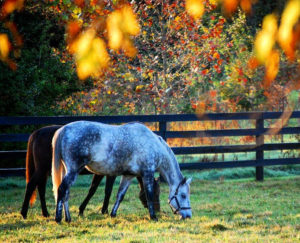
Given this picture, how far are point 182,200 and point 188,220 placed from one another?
1.01ft

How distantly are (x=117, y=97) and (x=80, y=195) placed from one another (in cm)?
626

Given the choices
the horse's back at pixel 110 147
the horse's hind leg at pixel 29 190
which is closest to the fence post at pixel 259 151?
the horse's back at pixel 110 147

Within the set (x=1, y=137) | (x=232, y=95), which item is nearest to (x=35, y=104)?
(x=1, y=137)

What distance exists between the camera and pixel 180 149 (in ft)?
32.2

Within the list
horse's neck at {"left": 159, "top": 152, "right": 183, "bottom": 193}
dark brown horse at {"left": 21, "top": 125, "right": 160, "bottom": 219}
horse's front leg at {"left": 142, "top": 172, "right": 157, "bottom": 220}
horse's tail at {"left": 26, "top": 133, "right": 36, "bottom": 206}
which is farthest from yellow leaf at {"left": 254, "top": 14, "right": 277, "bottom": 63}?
horse's tail at {"left": 26, "top": 133, "right": 36, "bottom": 206}

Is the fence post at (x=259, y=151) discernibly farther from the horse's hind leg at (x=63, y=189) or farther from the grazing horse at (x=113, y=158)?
the horse's hind leg at (x=63, y=189)

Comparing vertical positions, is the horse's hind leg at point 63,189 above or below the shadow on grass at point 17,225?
above

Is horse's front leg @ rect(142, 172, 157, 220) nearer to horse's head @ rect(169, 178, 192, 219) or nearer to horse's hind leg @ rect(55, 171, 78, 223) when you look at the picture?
horse's head @ rect(169, 178, 192, 219)

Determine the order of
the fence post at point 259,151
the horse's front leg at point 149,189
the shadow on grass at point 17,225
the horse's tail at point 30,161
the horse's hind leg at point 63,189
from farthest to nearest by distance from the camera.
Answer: the fence post at point 259,151 → the horse's tail at point 30,161 → the horse's front leg at point 149,189 → the horse's hind leg at point 63,189 → the shadow on grass at point 17,225

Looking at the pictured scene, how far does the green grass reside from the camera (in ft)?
17.3

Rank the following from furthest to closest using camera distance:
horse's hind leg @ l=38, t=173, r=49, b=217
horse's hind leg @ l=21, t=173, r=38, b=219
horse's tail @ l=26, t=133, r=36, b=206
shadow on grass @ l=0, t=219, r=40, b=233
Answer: horse's tail @ l=26, t=133, r=36, b=206
horse's hind leg @ l=38, t=173, r=49, b=217
horse's hind leg @ l=21, t=173, r=38, b=219
shadow on grass @ l=0, t=219, r=40, b=233

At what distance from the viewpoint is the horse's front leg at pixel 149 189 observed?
644cm

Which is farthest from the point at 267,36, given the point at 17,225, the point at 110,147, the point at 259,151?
the point at 259,151

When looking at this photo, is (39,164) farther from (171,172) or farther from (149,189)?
(171,172)
